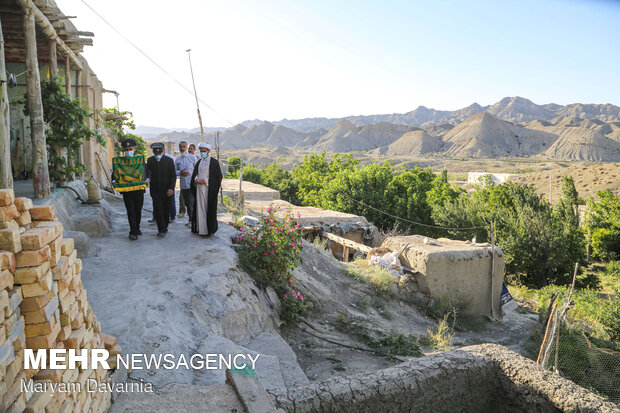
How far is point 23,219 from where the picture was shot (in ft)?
6.64

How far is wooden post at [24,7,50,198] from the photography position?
581 centimetres

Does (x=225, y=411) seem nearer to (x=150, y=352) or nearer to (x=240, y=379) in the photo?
(x=240, y=379)

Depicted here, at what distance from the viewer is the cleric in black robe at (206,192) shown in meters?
6.48

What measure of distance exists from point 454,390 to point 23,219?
3129mm

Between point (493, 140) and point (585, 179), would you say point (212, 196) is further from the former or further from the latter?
point (493, 140)

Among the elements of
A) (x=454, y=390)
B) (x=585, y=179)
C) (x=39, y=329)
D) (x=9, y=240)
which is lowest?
(x=585, y=179)

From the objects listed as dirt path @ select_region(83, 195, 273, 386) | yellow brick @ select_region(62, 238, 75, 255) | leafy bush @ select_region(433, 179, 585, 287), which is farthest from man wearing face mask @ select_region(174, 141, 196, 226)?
leafy bush @ select_region(433, 179, 585, 287)

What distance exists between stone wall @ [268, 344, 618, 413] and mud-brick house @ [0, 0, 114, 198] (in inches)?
192

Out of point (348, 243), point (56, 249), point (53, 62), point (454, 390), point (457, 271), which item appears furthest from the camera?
point (348, 243)

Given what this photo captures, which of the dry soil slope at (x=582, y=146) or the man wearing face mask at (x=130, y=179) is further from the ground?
the dry soil slope at (x=582, y=146)

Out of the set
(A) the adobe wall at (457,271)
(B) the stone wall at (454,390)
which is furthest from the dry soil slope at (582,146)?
(B) the stone wall at (454,390)

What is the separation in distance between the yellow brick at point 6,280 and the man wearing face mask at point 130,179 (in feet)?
14.6

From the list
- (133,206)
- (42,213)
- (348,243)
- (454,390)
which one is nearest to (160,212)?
(133,206)

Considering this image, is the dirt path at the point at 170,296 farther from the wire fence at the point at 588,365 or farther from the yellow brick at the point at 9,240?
the wire fence at the point at 588,365
